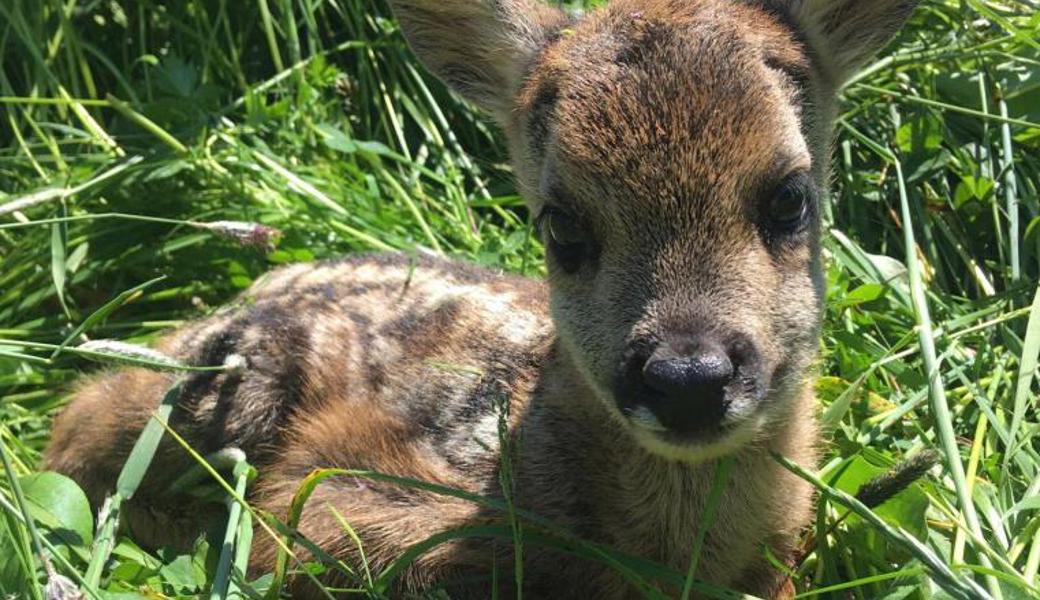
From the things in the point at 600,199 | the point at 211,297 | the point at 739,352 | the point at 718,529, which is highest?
the point at 600,199

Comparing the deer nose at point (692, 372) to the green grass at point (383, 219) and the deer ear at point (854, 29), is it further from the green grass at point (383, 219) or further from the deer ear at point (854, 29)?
the deer ear at point (854, 29)

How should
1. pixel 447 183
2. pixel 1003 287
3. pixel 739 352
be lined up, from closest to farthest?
pixel 739 352 → pixel 1003 287 → pixel 447 183

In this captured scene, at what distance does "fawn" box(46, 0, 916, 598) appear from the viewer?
341 centimetres

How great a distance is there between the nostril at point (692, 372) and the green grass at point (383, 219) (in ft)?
2.21

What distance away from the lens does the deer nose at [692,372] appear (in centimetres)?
316

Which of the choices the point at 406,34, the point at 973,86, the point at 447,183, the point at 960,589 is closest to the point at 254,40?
the point at 447,183

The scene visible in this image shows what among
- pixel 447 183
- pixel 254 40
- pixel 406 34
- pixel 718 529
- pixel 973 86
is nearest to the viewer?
pixel 718 529

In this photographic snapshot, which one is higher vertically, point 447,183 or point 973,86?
point 973,86

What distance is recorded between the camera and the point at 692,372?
315 cm

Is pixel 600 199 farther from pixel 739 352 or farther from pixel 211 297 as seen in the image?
pixel 211 297

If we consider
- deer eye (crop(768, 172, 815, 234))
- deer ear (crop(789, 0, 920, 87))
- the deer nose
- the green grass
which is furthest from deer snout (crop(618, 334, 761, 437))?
deer ear (crop(789, 0, 920, 87))

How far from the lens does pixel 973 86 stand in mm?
5988

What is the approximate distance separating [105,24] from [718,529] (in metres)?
4.66

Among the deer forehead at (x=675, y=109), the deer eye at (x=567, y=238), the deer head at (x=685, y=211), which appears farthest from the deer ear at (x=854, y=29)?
the deer eye at (x=567, y=238)
